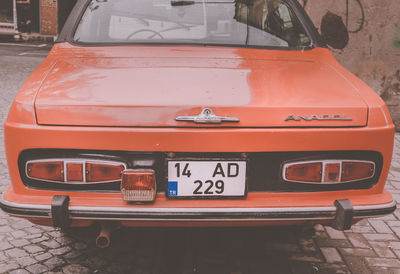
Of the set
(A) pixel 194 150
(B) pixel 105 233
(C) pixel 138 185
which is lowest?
(B) pixel 105 233

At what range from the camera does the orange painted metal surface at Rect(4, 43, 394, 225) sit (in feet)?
6.66

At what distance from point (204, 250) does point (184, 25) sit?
1483 mm

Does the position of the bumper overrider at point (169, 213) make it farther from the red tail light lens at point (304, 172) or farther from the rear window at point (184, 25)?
the rear window at point (184, 25)

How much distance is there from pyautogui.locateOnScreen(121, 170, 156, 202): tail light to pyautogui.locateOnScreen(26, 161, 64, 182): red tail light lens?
309 millimetres

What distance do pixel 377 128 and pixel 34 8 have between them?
22.6m

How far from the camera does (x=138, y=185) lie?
2027 millimetres

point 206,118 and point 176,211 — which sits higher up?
point 206,118

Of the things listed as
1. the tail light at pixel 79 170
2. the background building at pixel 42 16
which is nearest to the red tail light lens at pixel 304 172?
the tail light at pixel 79 170

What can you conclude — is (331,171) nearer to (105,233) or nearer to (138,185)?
(138,185)

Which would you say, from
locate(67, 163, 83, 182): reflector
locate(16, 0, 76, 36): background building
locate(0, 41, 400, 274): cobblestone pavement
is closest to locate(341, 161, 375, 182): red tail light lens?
locate(0, 41, 400, 274): cobblestone pavement

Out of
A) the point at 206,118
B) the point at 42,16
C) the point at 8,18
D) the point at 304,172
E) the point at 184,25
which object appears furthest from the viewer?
the point at 42,16

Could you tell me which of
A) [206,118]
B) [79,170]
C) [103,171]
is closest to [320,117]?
[206,118]

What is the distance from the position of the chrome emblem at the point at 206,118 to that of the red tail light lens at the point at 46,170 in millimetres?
603

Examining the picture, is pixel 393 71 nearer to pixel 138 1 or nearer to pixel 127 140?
Result: pixel 138 1
